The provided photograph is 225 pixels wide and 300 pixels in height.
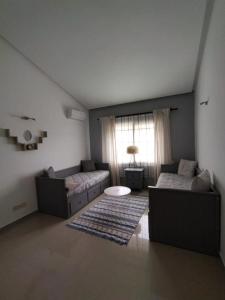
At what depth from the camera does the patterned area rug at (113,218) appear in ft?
6.72

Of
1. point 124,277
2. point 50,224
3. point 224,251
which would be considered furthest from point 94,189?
point 224,251

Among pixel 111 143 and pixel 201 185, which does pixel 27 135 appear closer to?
pixel 111 143

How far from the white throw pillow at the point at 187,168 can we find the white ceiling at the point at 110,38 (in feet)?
5.84

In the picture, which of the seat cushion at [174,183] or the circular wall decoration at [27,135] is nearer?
the seat cushion at [174,183]

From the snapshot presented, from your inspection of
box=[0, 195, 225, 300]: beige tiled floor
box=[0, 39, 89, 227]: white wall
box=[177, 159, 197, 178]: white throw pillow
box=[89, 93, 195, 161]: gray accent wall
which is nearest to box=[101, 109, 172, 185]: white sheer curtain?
box=[89, 93, 195, 161]: gray accent wall

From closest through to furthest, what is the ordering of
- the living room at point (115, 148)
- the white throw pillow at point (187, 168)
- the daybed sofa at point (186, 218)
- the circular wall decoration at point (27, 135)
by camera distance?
the living room at point (115, 148)
the daybed sofa at point (186, 218)
the circular wall decoration at point (27, 135)
the white throw pillow at point (187, 168)

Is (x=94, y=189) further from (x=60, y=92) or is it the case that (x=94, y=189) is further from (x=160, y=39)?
(x=160, y=39)

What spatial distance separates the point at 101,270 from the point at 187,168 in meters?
2.66

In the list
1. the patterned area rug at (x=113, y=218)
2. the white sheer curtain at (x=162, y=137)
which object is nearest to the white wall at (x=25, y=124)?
the patterned area rug at (x=113, y=218)

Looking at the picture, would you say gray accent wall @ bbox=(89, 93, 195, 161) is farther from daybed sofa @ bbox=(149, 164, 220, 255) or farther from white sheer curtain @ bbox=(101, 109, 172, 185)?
daybed sofa @ bbox=(149, 164, 220, 255)

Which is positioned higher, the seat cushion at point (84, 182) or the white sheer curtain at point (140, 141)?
the white sheer curtain at point (140, 141)

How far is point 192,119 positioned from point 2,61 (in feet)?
13.3

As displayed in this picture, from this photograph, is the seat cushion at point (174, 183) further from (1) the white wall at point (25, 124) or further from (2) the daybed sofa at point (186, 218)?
(1) the white wall at point (25, 124)

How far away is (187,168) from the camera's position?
3.23 metres
